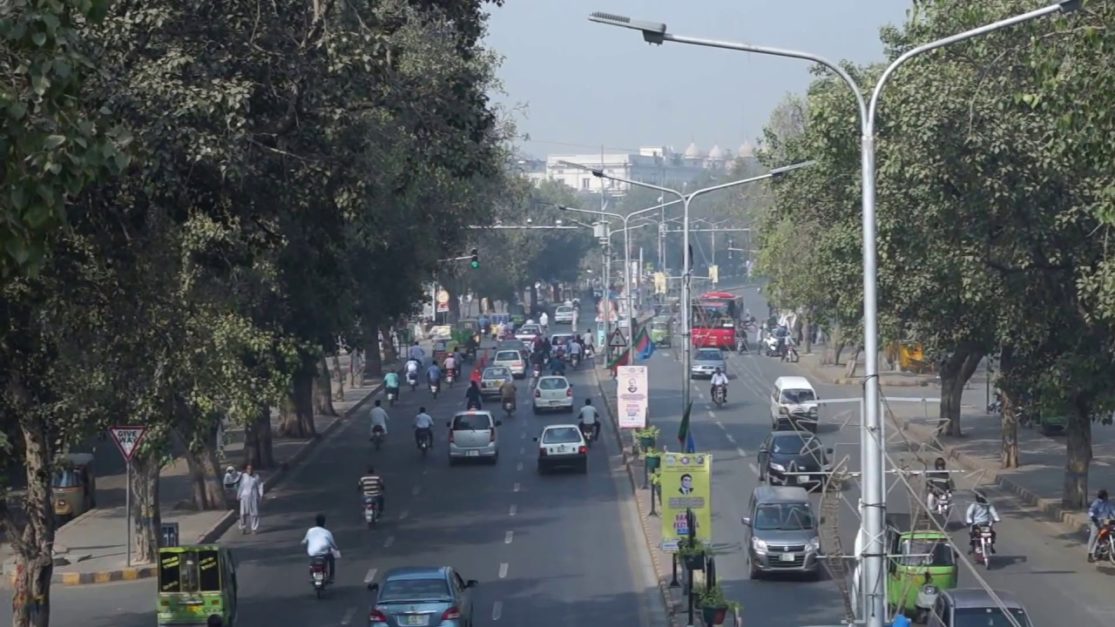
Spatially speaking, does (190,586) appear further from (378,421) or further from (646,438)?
(378,421)

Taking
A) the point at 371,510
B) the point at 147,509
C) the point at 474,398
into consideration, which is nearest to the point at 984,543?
the point at 371,510

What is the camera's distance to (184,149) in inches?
592

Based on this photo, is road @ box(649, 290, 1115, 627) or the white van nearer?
road @ box(649, 290, 1115, 627)

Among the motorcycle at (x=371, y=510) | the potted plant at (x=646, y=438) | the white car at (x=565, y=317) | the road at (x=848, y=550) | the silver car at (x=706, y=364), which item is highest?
the white car at (x=565, y=317)

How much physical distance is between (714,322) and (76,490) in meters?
53.6

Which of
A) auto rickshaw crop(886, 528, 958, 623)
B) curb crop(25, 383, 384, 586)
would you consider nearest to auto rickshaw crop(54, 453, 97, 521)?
curb crop(25, 383, 384, 586)

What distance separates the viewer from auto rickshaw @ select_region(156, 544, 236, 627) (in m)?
21.0

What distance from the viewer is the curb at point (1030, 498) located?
99.8 feet

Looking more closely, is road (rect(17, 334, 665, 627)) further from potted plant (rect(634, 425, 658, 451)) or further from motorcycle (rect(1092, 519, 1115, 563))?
motorcycle (rect(1092, 519, 1115, 563))

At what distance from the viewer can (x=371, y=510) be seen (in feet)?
103

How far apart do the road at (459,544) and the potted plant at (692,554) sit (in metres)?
0.99

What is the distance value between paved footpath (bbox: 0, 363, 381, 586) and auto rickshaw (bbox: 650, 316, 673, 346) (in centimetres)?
4338

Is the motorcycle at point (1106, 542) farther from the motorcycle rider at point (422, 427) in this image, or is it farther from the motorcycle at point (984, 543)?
the motorcycle rider at point (422, 427)

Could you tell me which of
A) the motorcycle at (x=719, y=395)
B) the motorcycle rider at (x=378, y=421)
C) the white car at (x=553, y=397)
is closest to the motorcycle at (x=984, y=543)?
the motorcycle rider at (x=378, y=421)
